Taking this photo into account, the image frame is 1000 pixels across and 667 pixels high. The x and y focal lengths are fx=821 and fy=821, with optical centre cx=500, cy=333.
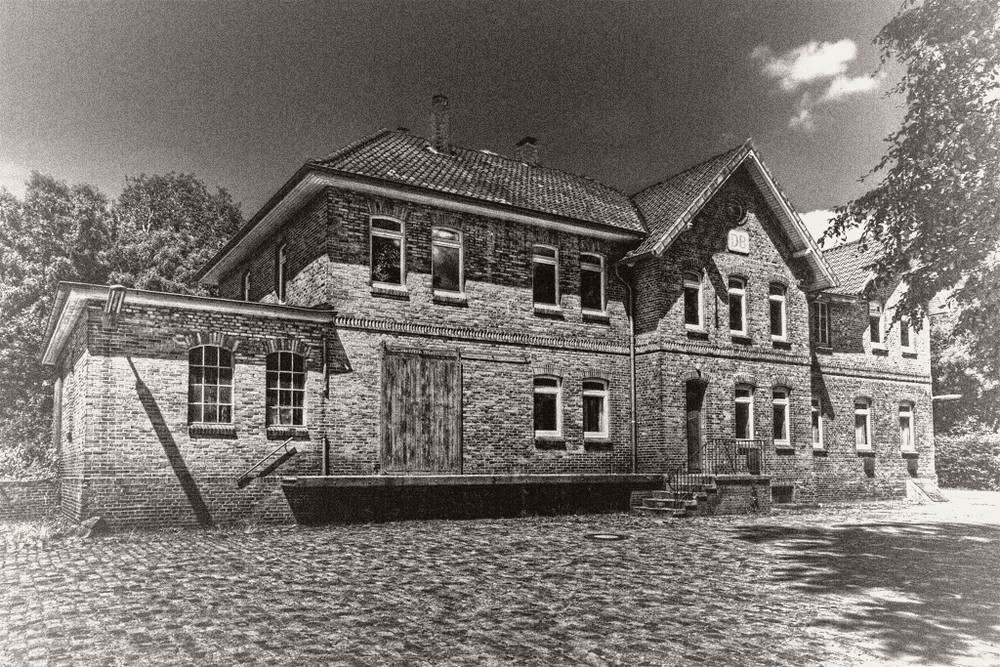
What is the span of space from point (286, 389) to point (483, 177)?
7802 millimetres

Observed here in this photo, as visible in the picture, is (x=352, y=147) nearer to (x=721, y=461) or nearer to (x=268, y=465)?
(x=268, y=465)

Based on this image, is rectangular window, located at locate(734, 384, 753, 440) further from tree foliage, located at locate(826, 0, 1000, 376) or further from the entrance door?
tree foliage, located at locate(826, 0, 1000, 376)

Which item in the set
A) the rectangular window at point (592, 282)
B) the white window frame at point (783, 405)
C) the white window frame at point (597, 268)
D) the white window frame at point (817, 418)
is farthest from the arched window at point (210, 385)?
the white window frame at point (817, 418)

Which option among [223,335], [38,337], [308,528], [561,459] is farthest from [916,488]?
[38,337]

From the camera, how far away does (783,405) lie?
78.0ft

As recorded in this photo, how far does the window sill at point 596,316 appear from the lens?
21094 millimetres

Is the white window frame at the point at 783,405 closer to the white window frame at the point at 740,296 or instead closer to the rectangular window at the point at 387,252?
the white window frame at the point at 740,296

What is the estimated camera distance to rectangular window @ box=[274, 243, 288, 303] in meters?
19.9

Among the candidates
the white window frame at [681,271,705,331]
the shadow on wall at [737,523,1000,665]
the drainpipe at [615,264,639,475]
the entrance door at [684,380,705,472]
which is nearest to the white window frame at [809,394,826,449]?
the entrance door at [684,380,705,472]

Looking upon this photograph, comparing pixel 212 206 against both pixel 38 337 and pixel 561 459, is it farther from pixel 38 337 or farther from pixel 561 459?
pixel 561 459

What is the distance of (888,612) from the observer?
8.55m

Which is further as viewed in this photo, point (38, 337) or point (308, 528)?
point (38, 337)

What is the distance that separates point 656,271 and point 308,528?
11101 mm

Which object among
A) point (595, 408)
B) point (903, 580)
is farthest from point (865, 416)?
point (903, 580)
